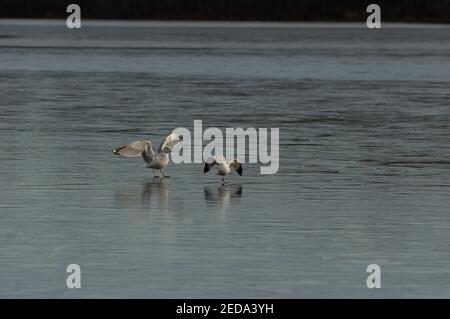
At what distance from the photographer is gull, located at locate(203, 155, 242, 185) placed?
857 inches

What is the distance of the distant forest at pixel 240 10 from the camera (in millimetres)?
169375

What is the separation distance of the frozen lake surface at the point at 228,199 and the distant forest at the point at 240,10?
12580cm

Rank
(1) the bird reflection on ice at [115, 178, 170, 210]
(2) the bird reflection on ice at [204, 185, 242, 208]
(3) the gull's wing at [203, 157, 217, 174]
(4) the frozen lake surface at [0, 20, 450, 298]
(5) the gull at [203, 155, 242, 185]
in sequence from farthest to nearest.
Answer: (3) the gull's wing at [203, 157, 217, 174]
(5) the gull at [203, 155, 242, 185]
(2) the bird reflection on ice at [204, 185, 242, 208]
(1) the bird reflection on ice at [115, 178, 170, 210]
(4) the frozen lake surface at [0, 20, 450, 298]

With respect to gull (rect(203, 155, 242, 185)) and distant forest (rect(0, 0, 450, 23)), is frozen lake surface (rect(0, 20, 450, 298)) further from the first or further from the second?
distant forest (rect(0, 0, 450, 23))

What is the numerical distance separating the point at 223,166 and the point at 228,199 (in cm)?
137

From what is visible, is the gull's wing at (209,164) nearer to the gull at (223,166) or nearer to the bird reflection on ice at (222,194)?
the gull at (223,166)

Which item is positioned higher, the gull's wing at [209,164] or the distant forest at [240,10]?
the distant forest at [240,10]

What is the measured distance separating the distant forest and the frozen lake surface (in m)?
126

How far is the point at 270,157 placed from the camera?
25.6m
